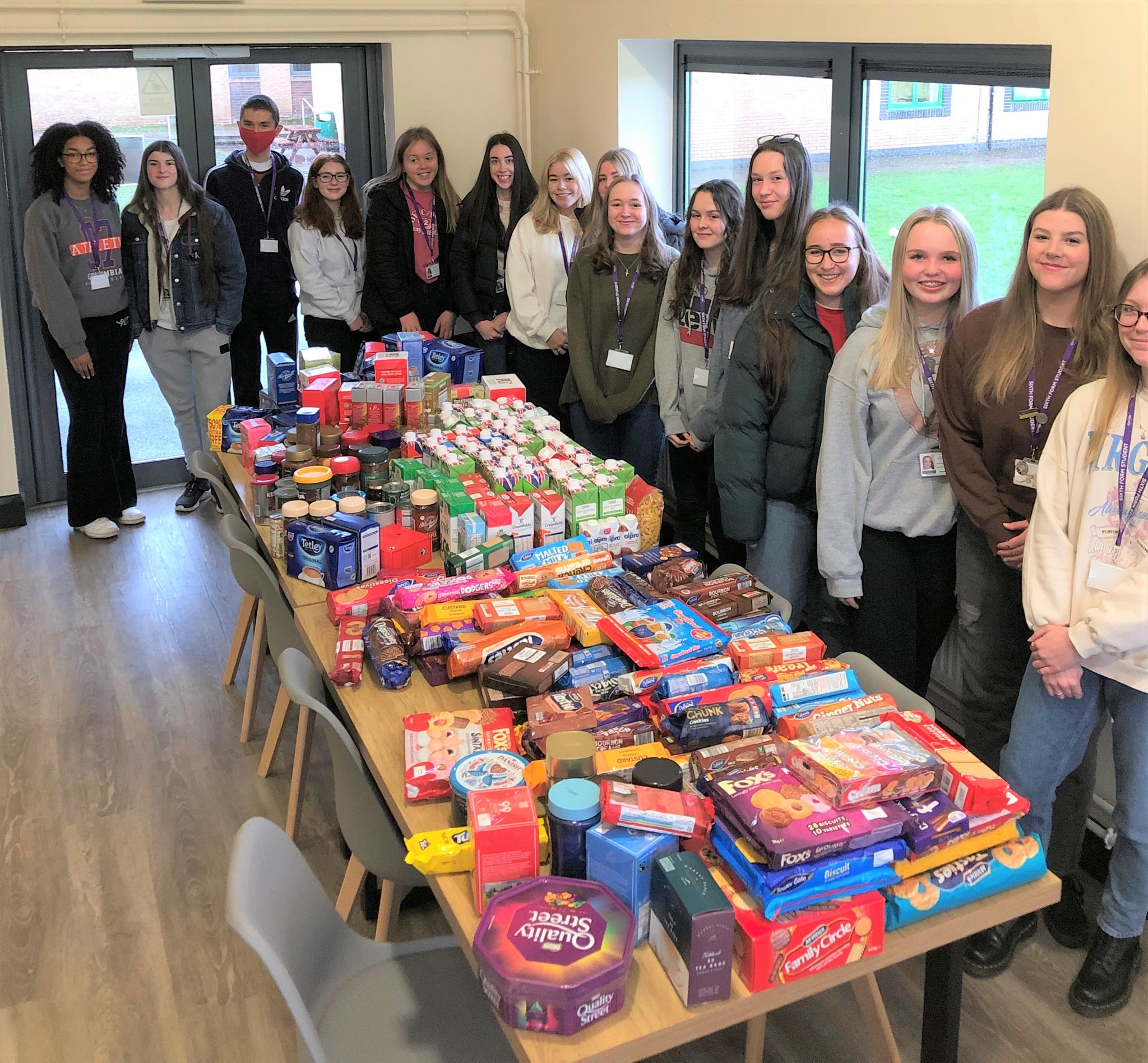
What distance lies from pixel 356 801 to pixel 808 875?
978 millimetres

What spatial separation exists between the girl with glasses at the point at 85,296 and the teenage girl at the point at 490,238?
5.33 feet

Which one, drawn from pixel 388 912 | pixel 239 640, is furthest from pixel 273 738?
pixel 388 912

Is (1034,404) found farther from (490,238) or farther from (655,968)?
(490,238)

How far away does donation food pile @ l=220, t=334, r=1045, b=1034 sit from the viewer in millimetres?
1837

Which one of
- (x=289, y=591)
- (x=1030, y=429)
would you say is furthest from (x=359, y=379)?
(x=1030, y=429)

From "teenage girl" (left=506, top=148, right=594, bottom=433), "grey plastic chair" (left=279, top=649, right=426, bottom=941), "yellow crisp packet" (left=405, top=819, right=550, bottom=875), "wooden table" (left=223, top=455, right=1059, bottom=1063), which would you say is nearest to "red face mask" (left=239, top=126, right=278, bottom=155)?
"teenage girl" (left=506, top=148, right=594, bottom=433)

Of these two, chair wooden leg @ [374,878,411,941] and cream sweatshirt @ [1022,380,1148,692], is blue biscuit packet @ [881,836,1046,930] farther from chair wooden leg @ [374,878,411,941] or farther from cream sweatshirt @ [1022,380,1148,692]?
chair wooden leg @ [374,878,411,941]

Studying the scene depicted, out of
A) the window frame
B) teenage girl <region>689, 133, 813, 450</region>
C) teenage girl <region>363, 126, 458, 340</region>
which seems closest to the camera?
the window frame

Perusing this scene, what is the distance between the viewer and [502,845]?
1.94m

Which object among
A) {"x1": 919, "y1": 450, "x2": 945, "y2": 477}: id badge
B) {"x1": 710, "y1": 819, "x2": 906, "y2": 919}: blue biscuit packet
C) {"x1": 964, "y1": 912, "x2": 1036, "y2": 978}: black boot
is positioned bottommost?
{"x1": 964, "y1": 912, "x2": 1036, "y2": 978}: black boot

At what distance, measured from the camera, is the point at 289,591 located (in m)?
3.25

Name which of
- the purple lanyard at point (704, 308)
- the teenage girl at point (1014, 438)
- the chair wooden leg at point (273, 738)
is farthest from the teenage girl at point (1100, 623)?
the chair wooden leg at point (273, 738)

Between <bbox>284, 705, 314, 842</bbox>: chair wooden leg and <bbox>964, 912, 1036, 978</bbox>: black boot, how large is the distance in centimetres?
180

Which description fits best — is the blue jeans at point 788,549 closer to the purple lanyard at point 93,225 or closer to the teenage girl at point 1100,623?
the teenage girl at point 1100,623
